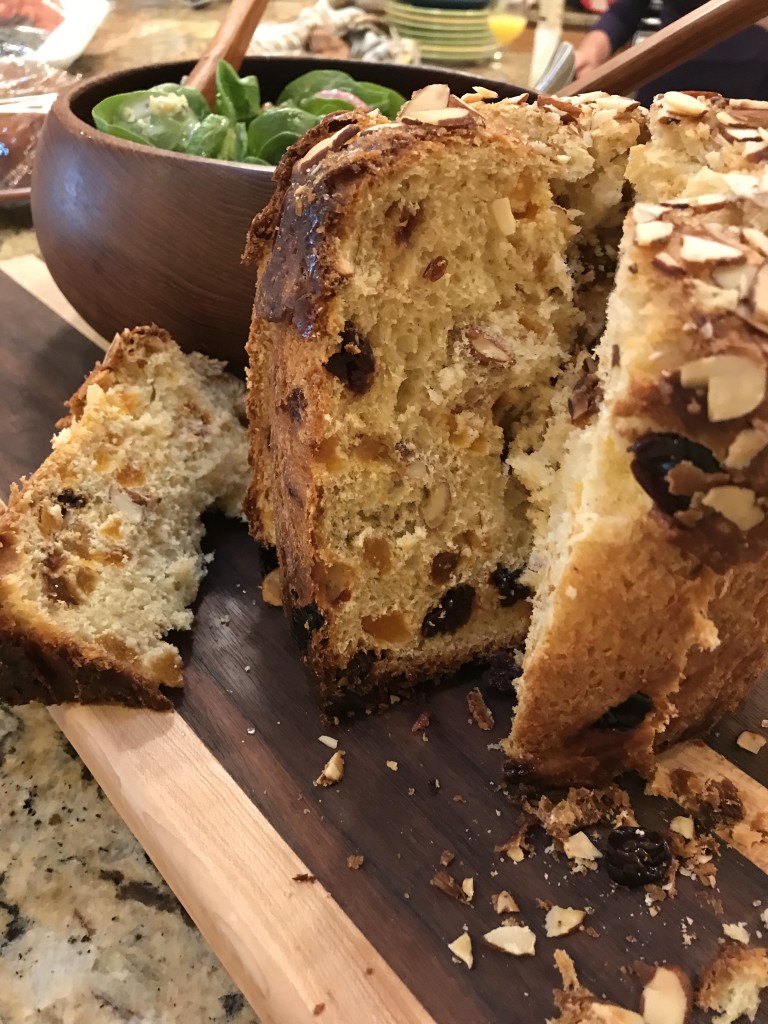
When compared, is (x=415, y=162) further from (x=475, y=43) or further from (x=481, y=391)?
(x=475, y=43)

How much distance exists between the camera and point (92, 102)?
5.47 feet

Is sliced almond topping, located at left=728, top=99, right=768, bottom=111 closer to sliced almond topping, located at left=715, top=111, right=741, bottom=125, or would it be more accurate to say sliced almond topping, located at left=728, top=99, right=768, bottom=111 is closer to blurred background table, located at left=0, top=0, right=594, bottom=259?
sliced almond topping, located at left=715, top=111, right=741, bottom=125

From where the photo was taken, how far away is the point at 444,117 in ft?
3.28

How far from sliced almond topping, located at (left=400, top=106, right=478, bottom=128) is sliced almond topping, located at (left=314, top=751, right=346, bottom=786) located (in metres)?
0.83

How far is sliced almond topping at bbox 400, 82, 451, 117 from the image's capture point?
3.42 ft

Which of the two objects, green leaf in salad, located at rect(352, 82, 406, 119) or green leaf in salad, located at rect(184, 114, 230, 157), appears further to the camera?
green leaf in salad, located at rect(352, 82, 406, 119)

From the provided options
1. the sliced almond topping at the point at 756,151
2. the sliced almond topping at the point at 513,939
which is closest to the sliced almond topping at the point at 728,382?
the sliced almond topping at the point at 756,151

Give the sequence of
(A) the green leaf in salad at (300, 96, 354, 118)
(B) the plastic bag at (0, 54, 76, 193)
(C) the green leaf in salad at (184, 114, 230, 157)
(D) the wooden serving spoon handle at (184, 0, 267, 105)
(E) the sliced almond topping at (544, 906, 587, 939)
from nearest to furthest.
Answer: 1. (E) the sliced almond topping at (544, 906, 587, 939)
2. (C) the green leaf in salad at (184, 114, 230, 157)
3. (A) the green leaf in salad at (300, 96, 354, 118)
4. (D) the wooden serving spoon handle at (184, 0, 267, 105)
5. (B) the plastic bag at (0, 54, 76, 193)

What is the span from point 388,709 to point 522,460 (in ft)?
1.38

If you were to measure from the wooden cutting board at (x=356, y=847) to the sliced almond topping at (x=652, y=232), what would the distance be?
0.49m

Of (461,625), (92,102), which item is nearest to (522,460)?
(461,625)

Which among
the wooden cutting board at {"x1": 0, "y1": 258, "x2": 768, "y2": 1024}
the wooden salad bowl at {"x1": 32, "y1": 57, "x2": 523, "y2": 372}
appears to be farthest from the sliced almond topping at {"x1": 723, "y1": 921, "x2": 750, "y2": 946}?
the wooden salad bowl at {"x1": 32, "y1": 57, "x2": 523, "y2": 372}

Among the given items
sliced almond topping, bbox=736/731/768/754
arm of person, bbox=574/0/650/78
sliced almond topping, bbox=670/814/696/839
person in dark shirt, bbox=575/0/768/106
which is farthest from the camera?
arm of person, bbox=574/0/650/78

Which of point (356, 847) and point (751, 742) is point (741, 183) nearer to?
point (751, 742)
